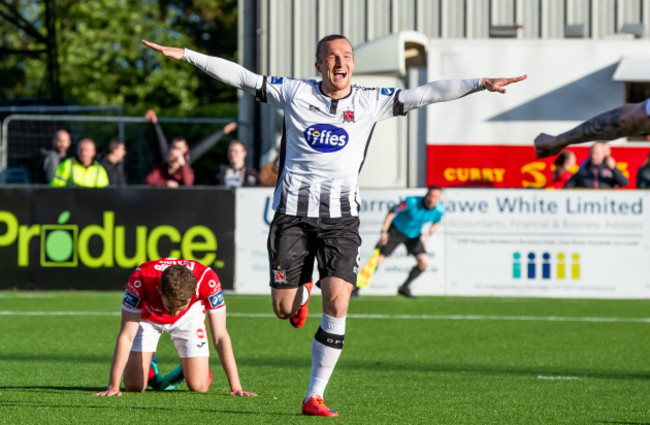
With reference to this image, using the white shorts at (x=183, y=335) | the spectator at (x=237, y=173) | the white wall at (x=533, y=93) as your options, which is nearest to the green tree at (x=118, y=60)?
the white wall at (x=533, y=93)

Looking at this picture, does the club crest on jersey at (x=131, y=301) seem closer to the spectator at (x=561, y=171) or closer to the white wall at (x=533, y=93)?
the spectator at (x=561, y=171)

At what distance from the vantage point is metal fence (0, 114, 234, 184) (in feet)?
60.1

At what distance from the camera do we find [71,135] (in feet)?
64.2

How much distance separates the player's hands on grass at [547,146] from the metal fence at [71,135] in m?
13.6

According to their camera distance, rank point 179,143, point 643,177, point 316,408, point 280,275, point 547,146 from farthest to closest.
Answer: point 179,143, point 643,177, point 280,275, point 316,408, point 547,146

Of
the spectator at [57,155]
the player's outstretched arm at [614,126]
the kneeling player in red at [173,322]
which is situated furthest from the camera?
the spectator at [57,155]

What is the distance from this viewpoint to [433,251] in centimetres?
1560

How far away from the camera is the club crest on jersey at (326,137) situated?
22.3ft

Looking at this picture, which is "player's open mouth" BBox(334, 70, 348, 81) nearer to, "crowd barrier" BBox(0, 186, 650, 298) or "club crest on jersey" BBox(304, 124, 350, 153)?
"club crest on jersey" BBox(304, 124, 350, 153)

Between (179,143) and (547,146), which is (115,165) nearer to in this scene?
(179,143)

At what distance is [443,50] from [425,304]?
4826 mm

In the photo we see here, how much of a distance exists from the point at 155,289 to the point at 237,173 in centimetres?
916

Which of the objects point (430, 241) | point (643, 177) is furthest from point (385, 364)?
point (643, 177)

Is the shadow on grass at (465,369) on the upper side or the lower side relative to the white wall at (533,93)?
lower
